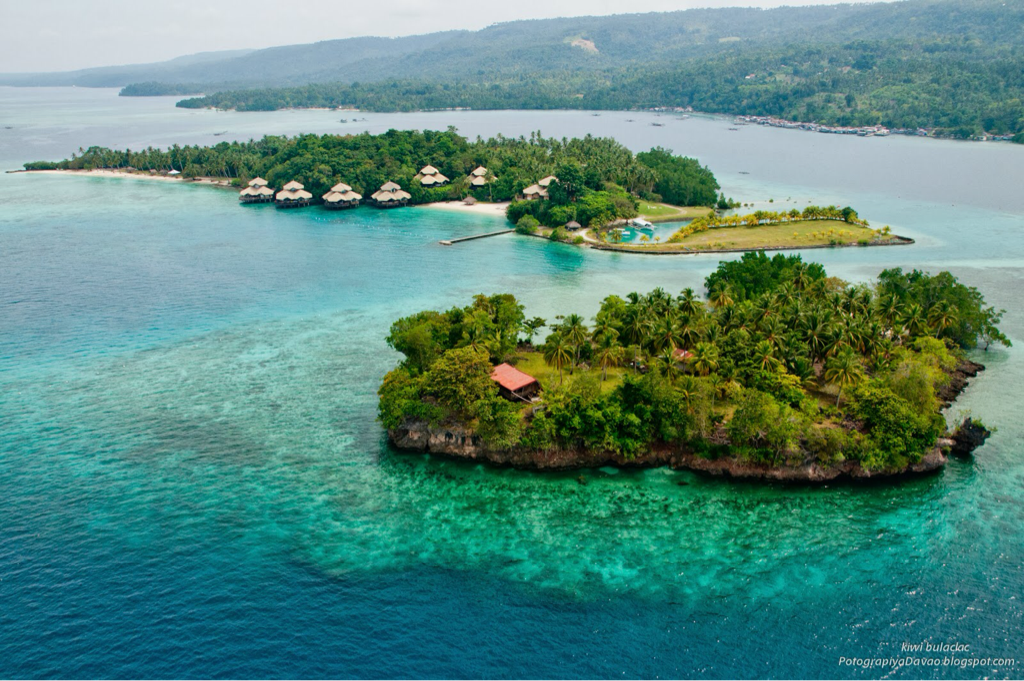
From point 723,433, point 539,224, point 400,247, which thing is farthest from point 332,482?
point 539,224

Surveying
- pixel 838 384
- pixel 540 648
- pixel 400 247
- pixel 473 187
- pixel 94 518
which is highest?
pixel 473 187

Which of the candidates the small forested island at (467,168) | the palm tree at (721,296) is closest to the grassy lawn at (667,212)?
the small forested island at (467,168)

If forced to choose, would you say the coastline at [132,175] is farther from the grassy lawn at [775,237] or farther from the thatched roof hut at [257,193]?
the grassy lawn at [775,237]

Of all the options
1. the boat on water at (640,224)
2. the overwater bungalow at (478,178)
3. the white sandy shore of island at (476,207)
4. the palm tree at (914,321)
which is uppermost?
the overwater bungalow at (478,178)

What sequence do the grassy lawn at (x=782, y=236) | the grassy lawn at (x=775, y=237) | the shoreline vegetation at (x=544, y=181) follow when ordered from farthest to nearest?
the shoreline vegetation at (x=544, y=181) < the grassy lawn at (x=782, y=236) < the grassy lawn at (x=775, y=237)

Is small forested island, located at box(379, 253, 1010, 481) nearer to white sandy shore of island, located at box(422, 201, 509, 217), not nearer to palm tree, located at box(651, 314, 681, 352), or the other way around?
palm tree, located at box(651, 314, 681, 352)

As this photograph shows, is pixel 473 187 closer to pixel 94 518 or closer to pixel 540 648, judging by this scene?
pixel 94 518

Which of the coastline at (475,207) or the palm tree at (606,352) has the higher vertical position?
the coastline at (475,207)
